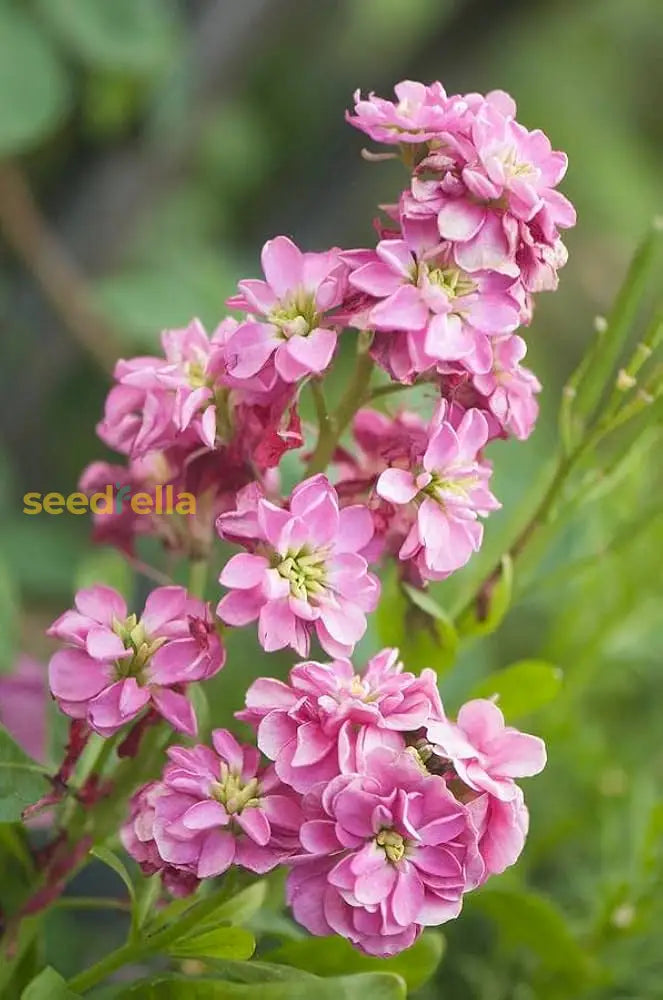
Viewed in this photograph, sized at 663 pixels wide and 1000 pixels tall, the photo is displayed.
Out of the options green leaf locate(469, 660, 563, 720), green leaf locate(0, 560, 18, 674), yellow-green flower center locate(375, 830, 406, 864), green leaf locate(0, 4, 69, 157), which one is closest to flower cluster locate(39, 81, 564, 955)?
yellow-green flower center locate(375, 830, 406, 864)

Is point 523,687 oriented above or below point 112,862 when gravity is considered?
above

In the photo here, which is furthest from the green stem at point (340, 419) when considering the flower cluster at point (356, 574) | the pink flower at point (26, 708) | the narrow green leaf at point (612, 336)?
the pink flower at point (26, 708)

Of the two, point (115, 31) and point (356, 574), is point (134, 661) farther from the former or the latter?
point (115, 31)

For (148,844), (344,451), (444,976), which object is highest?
(344,451)

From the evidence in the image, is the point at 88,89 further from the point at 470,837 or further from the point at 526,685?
the point at 470,837

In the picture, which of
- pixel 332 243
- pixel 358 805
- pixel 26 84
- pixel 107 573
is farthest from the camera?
pixel 332 243

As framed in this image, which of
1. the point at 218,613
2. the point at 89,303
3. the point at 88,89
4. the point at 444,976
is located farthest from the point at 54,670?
the point at 88,89

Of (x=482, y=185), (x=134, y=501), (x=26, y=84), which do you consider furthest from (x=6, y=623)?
(x=26, y=84)
